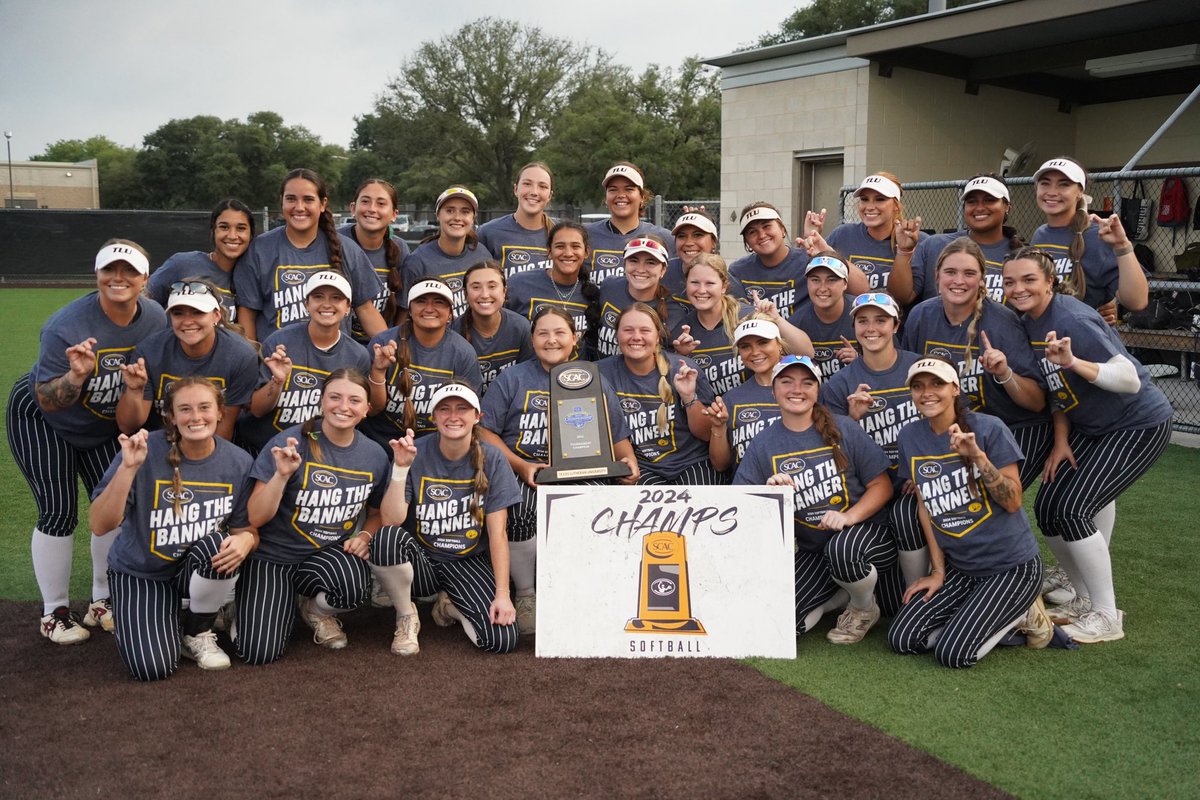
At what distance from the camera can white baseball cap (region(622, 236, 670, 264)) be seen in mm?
5137

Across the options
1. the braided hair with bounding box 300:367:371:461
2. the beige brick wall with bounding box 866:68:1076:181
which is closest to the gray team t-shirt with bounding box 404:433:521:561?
the braided hair with bounding box 300:367:371:461

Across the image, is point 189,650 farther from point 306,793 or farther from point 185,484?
point 306,793

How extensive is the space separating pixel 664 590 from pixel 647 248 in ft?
5.79

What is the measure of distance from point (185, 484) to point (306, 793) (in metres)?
1.60

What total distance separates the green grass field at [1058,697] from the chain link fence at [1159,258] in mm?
3708

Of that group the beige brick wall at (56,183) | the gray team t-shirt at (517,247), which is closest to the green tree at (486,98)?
the beige brick wall at (56,183)

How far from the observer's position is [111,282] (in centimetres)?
439

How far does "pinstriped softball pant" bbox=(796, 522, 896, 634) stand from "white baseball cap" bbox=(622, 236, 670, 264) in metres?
1.62

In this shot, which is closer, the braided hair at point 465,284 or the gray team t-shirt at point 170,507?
the gray team t-shirt at point 170,507

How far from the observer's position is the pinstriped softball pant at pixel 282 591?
429cm

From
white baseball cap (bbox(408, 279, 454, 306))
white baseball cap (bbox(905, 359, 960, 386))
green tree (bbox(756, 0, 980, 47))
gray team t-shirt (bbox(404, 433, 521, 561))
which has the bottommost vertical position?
gray team t-shirt (bbox(404, 433, 521, 561))

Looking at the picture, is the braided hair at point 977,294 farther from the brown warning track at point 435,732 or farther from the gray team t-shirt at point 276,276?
the gray team t-shirt at point 276,276

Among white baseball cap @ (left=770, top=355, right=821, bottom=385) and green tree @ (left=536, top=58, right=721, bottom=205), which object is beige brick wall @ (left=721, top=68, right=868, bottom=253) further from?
green tree @ (left=536, top=58, right=721, bottom=205)

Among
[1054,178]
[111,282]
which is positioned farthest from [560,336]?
[1054,178]
